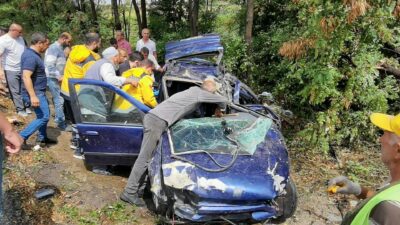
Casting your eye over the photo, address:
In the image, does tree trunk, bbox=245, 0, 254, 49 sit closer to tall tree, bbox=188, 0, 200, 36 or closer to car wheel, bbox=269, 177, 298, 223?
tall tree, bbox=188, 0, 200, 36

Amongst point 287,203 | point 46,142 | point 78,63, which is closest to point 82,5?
point 78,63

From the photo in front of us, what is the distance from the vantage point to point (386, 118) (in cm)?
193

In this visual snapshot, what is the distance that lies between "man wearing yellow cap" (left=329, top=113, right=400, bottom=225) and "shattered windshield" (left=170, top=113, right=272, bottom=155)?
2.56 m

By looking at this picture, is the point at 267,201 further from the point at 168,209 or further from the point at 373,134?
the point at 373,134

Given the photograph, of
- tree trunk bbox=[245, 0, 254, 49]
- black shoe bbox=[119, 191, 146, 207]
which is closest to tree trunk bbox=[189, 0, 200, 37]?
tree trunk bbox=[245, 0, 254, 49]

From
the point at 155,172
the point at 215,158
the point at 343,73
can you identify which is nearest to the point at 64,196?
the point at 155,172

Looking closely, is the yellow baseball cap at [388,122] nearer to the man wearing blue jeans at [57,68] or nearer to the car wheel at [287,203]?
the car wheel at [287,203]

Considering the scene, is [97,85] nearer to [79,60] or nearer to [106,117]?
[106,117]

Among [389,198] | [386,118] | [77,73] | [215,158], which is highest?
[386,118]

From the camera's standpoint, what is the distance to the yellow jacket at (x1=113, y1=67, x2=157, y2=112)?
526 centimetres

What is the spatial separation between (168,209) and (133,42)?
1317 centimetres

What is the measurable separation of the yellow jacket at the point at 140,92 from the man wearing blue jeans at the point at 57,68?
6.41 ft

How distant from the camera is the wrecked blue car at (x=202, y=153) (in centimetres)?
414

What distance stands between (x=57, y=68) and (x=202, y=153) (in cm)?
380
